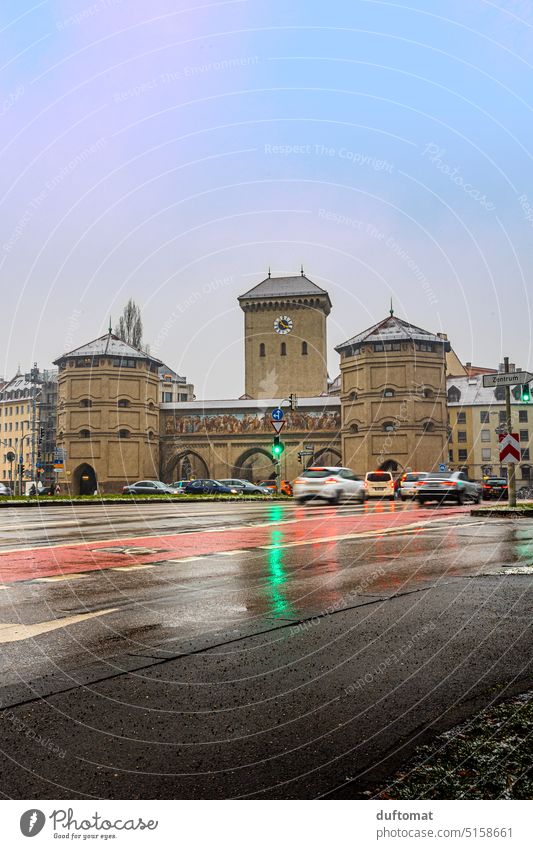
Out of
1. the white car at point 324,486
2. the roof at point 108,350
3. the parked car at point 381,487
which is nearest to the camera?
the white car at point 324,486

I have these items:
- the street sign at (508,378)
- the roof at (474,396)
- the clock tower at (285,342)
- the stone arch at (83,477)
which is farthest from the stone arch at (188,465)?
the street sign at (508,378)

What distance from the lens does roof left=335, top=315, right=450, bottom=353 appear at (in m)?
73.2

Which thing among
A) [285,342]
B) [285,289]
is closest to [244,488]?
[285,342]

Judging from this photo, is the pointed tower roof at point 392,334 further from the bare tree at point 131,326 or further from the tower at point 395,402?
the bare tree at point 131,326

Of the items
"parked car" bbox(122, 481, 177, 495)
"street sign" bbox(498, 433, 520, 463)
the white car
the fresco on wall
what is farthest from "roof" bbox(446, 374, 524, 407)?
"street sign" bbox(498, 433, 520, 463)

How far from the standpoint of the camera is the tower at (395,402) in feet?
234

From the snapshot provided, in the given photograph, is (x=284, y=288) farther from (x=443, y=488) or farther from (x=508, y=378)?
(x=508, y=378)

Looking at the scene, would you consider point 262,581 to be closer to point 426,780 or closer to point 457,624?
point 457,624

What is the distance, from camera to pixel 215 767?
3.07 m

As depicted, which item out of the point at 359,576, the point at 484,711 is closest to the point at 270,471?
the point at 359,576

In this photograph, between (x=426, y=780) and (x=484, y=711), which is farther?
(x=484, y=711)

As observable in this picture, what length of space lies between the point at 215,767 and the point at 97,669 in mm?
1886

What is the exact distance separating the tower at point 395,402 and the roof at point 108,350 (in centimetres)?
2200

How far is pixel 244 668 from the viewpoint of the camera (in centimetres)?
478
